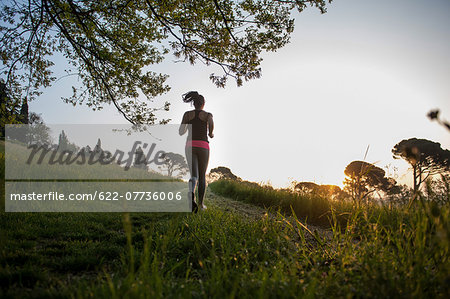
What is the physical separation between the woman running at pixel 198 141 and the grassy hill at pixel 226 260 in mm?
1782

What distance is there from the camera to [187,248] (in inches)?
115

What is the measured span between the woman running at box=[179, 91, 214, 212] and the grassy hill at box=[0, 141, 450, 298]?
5.85ft

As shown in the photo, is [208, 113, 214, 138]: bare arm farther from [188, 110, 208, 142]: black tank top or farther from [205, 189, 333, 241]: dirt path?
[205, 189, 333, 241]: dirt path

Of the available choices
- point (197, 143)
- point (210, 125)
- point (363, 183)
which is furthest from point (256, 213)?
point (363, 183)

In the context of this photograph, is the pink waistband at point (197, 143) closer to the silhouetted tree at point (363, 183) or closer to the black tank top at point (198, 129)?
the black tank top at point (198, 129)

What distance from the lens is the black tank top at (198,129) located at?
559 centimetres

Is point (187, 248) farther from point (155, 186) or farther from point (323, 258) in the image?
point (155, 186)

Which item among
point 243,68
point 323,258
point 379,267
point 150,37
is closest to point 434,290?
point 379,267

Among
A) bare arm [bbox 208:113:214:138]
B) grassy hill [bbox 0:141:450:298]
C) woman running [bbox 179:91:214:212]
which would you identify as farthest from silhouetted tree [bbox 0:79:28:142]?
bare arm [bbox 208:113:214:138]

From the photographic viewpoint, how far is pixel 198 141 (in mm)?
5551

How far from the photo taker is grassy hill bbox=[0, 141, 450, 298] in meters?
1.50

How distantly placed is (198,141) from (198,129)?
1.08ft

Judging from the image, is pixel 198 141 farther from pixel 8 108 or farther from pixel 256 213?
pixel 8 108

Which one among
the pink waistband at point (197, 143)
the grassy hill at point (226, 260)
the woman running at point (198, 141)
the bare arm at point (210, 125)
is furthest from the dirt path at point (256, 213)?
the bare arm at point (210, 125)
